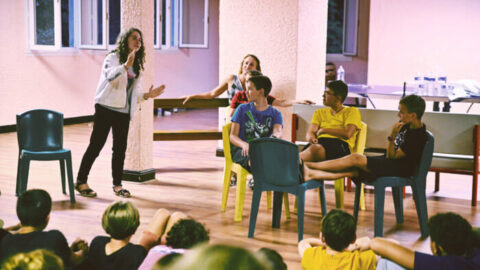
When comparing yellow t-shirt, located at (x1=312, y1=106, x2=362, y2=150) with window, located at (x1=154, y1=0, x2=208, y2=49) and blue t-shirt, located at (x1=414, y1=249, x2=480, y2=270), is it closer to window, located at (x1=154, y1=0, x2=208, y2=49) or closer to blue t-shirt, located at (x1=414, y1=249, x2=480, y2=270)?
blue t-shirt, located at (x1=414, y1=249, x2=480, y2=270)

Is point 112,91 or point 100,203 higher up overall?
point 112,91

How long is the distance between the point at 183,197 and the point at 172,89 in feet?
25.7

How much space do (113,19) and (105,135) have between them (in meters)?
6.34

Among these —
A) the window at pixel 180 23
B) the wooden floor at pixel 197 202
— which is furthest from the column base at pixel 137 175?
the window at pixel 180 23

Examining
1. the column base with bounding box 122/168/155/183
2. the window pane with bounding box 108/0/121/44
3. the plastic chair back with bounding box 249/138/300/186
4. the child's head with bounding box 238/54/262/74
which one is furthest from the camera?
the window pane with bounding box 108/0/121/44

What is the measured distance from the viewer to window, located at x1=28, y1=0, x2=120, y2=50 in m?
10.3

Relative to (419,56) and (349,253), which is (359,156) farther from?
(419,56)

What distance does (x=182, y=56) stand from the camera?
44.9 feet

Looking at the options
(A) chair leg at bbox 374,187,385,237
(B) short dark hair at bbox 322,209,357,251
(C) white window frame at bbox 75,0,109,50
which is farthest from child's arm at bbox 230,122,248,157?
(C) white window frame at bbox 75,0,109,50

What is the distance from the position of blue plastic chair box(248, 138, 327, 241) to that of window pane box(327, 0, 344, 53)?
9.89 m

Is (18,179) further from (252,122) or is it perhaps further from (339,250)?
(339,250)

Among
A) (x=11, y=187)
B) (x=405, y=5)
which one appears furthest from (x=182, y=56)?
(x=11, y=187)

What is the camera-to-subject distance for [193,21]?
13859 millimetres

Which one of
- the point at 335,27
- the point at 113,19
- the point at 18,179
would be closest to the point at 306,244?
the point at 18,179
